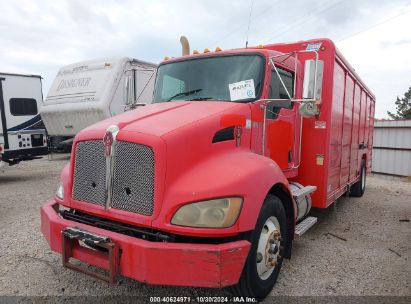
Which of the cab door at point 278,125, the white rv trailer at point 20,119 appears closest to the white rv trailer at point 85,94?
the white rv trailer at point 20,119

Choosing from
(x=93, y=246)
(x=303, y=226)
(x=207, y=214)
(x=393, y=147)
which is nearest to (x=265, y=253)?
(x=207, y=214)

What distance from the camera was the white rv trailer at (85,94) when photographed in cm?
1003

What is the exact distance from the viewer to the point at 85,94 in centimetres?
1038

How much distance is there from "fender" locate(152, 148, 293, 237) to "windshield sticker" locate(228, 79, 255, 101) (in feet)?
2.87

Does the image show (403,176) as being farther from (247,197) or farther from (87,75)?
(247,197)

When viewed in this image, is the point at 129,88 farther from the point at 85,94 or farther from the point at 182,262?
the point at 85,94

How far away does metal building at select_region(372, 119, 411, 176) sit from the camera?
1511cm

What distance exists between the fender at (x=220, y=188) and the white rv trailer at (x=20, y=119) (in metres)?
8.55

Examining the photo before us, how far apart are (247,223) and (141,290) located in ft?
4.65

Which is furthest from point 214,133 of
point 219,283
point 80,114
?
point 80,114

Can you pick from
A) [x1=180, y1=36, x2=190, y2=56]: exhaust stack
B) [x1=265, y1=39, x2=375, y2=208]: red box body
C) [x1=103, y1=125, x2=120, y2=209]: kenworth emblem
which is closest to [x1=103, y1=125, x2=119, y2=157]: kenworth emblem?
[x1=103, y1=125, x2=120, y2=209]: kenworth emblem

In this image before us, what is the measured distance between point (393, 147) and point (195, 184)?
1553cm

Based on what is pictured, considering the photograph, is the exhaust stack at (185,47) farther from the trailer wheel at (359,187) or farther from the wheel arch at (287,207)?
the trailer wheel at (359,187)

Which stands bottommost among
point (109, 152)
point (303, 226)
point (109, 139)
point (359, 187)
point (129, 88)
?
point (359, 187)
